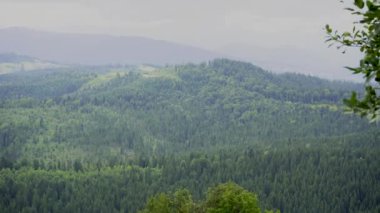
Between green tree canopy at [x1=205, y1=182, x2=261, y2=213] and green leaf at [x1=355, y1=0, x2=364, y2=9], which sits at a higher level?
green leaf at [x1=355, y1=0, x2=364, y2=9]

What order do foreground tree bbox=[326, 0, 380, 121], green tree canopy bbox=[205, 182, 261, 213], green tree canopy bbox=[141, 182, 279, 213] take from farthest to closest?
green tree canopy bbox=[141, 182, 279, 213] → green tree canopy bbox=[205, 182, 261, 213] → foreground tree bbox=[326, 0, 380, 121]

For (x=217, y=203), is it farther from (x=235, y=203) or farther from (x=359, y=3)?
(x=359, y=3)

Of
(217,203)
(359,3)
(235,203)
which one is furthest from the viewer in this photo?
(217,203)

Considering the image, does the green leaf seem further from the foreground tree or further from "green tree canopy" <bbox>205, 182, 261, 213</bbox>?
"green tree canopy" <bbox>205, 182, 261, 213</bbox>

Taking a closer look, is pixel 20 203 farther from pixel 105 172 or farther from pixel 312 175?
pixel 312 175

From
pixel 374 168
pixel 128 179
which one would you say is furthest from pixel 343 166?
pixel 128 179

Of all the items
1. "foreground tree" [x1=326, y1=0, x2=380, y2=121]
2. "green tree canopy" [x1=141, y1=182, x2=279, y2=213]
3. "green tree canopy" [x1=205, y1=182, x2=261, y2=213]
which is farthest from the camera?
"green tree canopy" [x1=141, y1=182, x2=279, y2=213]

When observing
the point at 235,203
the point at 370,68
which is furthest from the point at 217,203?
the point at 370,68

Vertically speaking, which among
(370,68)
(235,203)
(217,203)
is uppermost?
(370,68)

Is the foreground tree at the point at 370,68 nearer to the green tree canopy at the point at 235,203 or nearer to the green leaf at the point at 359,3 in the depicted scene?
the green leaf at the point at 359,3

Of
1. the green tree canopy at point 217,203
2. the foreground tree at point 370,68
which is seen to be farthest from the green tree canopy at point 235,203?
the foreground tree at point 370,68

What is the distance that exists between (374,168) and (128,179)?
6468 centimetres

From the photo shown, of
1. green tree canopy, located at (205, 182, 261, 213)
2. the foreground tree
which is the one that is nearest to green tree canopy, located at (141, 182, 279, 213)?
green tree canopy, located at (205, 182, 261, 213)

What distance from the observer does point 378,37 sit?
6461 millimetres
